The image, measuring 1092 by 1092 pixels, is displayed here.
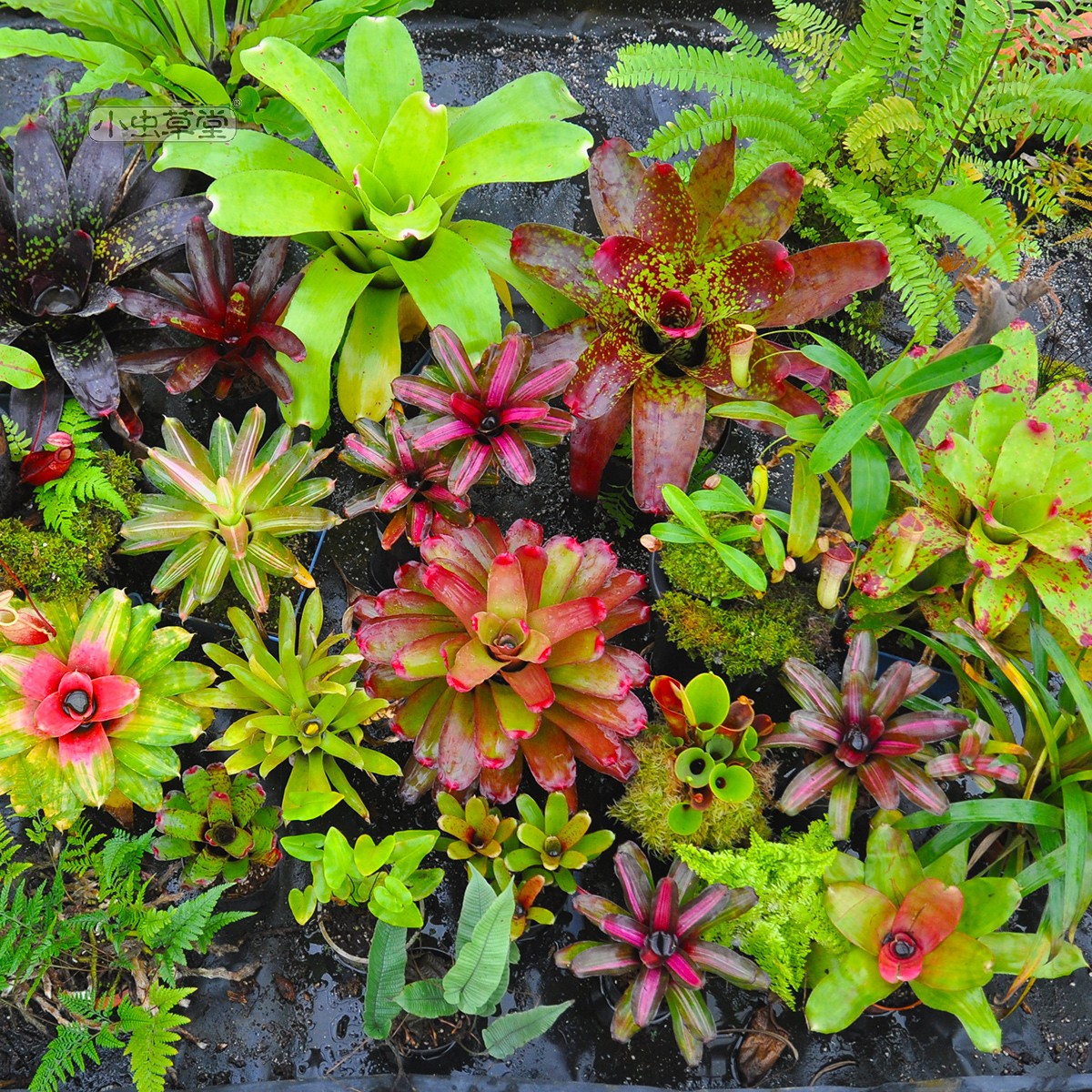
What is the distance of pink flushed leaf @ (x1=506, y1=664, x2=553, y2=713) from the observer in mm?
1656

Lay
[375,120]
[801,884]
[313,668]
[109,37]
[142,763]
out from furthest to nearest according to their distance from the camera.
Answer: [109,37], [375,120], [313,668], [142,763], [801,884]

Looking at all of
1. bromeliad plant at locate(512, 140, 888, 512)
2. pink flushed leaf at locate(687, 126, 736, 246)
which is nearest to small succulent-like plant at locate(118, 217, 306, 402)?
bromeliad plant at locate(512, 140, 888, 512)

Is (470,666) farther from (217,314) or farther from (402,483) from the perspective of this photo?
(217,314)

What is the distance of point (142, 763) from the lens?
1.77m

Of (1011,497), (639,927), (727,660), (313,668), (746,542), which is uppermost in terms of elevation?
(1011,497)

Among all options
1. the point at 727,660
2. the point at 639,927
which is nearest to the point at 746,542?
the point at 727,660

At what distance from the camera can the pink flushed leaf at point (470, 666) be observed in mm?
1611

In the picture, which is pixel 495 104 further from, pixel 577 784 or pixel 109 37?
pixel 577 784

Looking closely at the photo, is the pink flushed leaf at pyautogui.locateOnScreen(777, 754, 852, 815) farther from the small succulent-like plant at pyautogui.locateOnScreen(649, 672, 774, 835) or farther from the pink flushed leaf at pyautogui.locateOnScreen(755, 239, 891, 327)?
the pink flushed leaf at pyautogui.locateOnScreen(755, 239, 891, 327)

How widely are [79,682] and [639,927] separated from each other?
4.04ft

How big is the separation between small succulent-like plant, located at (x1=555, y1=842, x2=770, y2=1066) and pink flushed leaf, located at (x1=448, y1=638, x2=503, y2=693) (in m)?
0.47

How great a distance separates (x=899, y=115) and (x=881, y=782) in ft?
5.43

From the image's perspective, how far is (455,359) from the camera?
1877 mm

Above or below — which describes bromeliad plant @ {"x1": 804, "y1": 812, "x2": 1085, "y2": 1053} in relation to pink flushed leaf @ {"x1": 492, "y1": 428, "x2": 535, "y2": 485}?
below
